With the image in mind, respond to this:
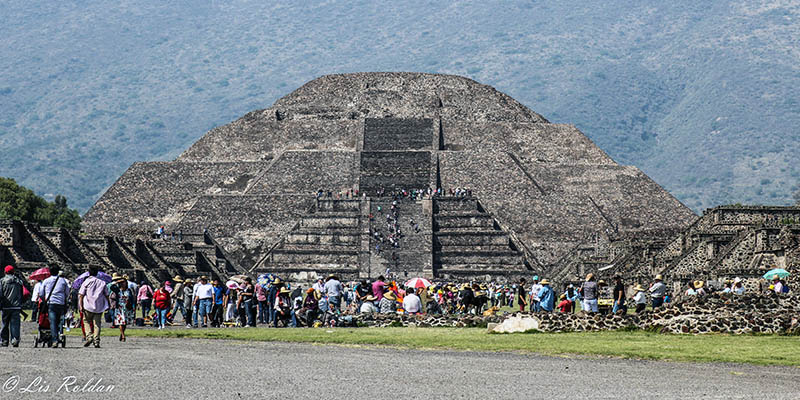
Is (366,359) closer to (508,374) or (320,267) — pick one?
(508,374)

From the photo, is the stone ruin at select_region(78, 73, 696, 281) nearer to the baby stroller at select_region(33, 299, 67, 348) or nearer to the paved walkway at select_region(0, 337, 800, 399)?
the baby stroller at select_region(33, 299, 67, 348)

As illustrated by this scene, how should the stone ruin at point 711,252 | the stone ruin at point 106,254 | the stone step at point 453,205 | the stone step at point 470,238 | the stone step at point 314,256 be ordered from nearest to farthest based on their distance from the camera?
the stone ruin at point 711,252 → the stone ruin at point 106,254 → the stone step at point 314,256 → the stone step at point 470,238 → the stone step at point 453,205

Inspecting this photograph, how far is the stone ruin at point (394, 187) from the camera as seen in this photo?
54219 mm

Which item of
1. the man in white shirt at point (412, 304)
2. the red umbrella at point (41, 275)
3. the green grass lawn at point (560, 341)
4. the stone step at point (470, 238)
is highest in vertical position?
the stone step at point (470, 238)

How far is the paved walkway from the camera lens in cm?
1190

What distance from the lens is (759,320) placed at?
19641mm

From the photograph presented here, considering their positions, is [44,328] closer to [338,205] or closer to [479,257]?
[479,257]

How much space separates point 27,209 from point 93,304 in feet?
151

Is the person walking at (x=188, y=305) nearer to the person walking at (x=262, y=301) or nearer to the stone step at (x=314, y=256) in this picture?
the person walking at (x=262, y=301)

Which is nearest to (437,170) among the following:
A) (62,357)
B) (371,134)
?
(371,134)

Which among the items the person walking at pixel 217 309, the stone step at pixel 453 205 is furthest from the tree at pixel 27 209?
the person walking at pixel 217 309

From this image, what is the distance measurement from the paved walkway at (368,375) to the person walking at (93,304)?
420 millimetres

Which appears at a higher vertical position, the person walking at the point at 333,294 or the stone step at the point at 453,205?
the stone step at the point at 453,205

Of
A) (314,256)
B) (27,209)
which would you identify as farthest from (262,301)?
(27,209)
